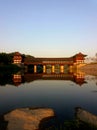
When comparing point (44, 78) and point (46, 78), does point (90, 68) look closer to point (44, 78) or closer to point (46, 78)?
point (46, 78)

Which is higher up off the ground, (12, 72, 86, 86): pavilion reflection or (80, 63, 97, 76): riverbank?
(80, 63, 97, 76): riverbank

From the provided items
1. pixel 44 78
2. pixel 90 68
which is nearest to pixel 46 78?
pixel 44 78

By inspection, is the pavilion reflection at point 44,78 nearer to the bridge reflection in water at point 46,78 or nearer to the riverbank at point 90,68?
the bridge reflection in water at point 46,78

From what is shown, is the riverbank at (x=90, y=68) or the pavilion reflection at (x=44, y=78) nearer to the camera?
the pavilion reflection at (x=44, y=78)

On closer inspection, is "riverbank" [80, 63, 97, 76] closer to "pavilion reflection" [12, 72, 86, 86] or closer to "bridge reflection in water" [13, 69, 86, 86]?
"bridge reflection in water" [13, 69, 86, 86]

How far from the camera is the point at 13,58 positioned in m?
76.4

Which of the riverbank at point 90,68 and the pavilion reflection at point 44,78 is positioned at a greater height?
the riverbank at point 90,68

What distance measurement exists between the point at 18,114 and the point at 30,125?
183 cm

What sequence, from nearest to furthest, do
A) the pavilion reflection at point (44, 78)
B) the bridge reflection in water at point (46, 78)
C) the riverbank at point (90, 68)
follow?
1. the pavilion reflection at point (44, 78)
2. the bridge reflection in water at point (46, 78)
3. the riverbank at point (90, 68)

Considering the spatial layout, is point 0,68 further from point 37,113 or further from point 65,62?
point 37,113

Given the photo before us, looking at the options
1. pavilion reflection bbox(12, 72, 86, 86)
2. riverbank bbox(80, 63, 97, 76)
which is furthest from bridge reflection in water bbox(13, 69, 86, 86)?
riverbank bbox(80, 63, 97, 76)

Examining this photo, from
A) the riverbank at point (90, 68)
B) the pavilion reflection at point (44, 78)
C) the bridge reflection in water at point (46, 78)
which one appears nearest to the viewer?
the pavilion reflection at point (44, 78)

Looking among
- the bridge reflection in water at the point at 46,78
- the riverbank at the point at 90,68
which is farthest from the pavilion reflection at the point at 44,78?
the riverbank at the point at 90,68

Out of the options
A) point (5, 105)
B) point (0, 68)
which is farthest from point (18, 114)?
point (0, 68)
